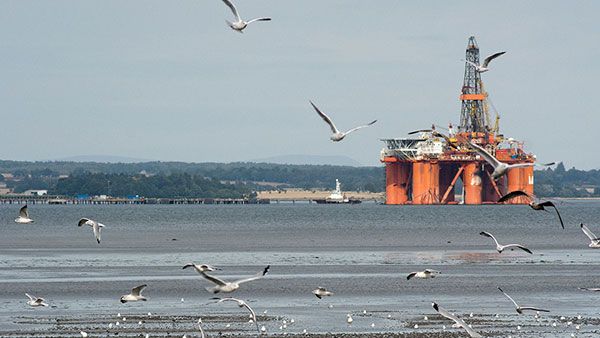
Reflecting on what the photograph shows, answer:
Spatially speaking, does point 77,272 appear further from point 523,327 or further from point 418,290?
point 523,327

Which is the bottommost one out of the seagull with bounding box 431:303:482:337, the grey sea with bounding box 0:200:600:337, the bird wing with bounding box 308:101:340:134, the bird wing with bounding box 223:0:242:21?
the grey sea with bounding box 0:200:600:337

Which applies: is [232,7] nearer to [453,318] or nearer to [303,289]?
[453,318]

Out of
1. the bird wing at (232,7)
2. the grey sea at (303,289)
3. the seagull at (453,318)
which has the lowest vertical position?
the grey sea at (303,289)

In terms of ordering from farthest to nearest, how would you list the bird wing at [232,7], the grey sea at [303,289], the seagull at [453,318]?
1. the grey sea at [303,289]
2. the bird wing at [232,7]
3. the seagull at [453,318]

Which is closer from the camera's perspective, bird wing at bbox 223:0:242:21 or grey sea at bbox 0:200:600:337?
bird wing at bbox 223:0:242:21

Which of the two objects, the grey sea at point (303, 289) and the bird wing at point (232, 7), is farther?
the grey sea at point (303, 289)

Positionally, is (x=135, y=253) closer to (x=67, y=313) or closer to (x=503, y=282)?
(x=503, y=282)

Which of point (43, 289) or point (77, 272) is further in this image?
point (77, 272)

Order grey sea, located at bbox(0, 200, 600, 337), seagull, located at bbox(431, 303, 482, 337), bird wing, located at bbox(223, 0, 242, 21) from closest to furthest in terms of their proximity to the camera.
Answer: seagull, located at bbox(431, 303, 482, 337) → bird wing, located at bbox(223, 0, 242, 21) → grey sea, located at bbox(0, 200, 600, 337)

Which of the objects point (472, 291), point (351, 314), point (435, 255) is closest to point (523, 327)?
point (351, 314)

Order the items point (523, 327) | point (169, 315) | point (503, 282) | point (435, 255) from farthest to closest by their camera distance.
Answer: point (435, 255) < point (503, 282) < point (169, 315) < point (523, 327)

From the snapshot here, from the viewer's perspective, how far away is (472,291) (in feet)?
162

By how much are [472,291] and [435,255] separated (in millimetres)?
26913

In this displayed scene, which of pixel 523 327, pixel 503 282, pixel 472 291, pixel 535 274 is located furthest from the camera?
pixel 535 274
